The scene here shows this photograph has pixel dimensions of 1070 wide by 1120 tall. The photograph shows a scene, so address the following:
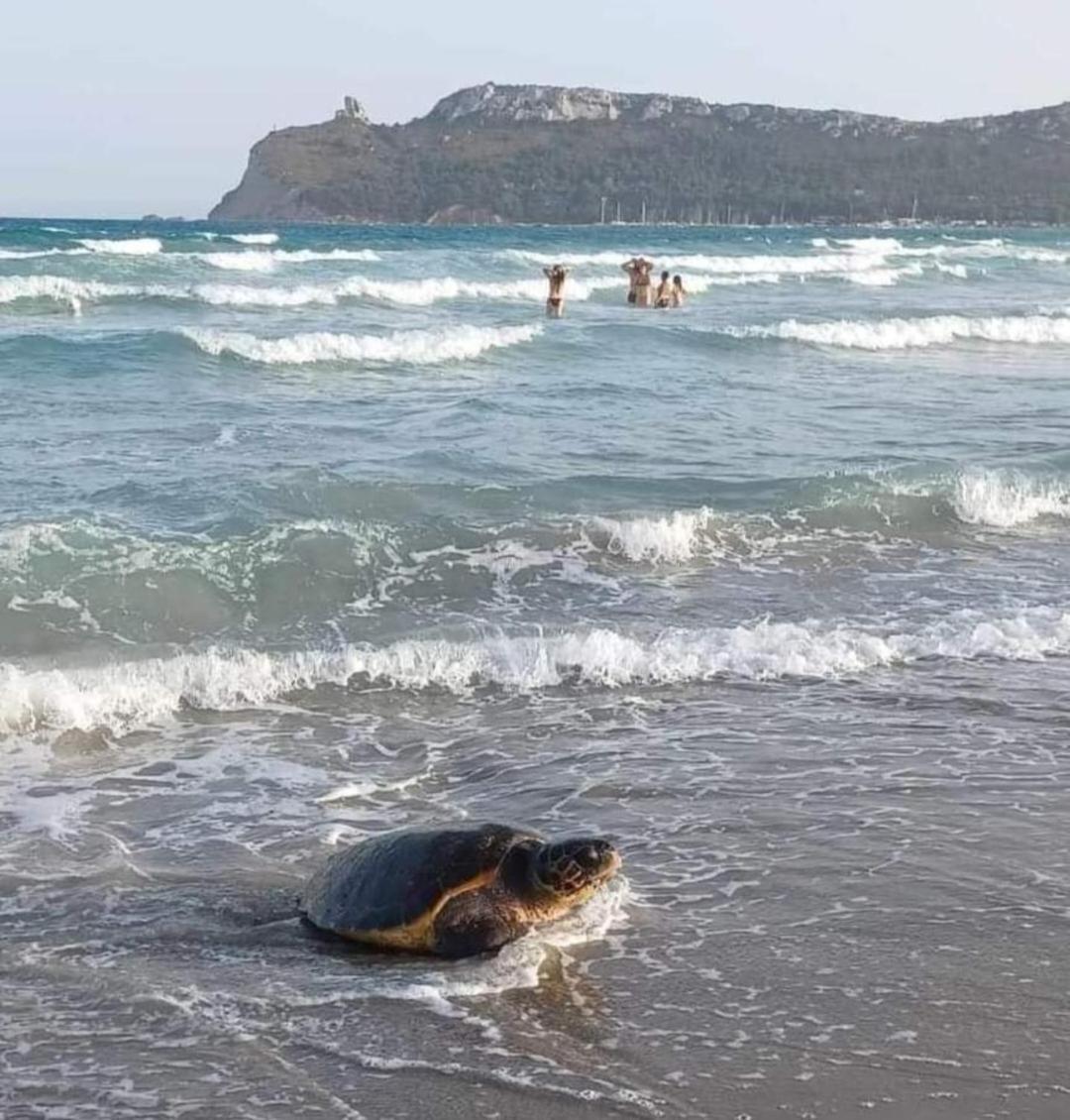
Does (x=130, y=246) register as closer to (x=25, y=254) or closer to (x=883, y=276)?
(x=25, y=254)

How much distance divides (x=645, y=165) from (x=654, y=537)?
151m

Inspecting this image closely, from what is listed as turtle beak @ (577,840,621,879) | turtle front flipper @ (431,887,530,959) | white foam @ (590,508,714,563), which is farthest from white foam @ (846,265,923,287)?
turtle front flipper @ (431,887,530,959)

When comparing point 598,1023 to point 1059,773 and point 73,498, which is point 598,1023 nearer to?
point 1059,773

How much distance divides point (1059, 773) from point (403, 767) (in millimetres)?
2921

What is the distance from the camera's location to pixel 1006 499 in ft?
45.1

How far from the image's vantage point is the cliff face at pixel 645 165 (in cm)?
14650

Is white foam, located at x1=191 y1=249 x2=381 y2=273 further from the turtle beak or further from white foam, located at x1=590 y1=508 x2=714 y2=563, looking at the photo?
the turtle beak

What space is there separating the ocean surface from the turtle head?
182 millimetres

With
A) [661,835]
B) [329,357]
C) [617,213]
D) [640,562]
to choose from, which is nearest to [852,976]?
[661,835]

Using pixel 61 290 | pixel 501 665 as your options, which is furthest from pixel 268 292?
pixel 501 665

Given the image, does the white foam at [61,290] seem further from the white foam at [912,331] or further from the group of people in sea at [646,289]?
the white foam at [912,331]

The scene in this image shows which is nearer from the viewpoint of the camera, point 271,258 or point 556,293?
point 556,293

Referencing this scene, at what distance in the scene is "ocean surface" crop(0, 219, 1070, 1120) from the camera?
4680 millimetres

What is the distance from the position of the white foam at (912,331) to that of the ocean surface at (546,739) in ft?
32.3
